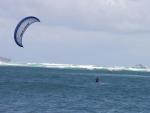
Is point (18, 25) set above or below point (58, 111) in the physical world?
above

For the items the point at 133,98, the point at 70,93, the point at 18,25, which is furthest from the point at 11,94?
the point at 18,25

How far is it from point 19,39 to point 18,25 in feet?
5.72

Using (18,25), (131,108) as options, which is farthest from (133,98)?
(18,25)

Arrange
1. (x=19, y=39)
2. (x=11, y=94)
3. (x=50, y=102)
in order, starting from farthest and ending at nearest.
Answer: (x=11, y=94) < (x=50, y=102) < (x=19, y=39)

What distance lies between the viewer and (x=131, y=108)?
216 ft

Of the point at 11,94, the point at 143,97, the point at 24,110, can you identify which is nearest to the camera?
the point at 24,110

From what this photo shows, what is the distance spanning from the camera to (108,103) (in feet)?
229

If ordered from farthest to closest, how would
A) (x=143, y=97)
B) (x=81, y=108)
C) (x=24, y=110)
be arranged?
(x=143, y=97)
(x=81, y=108)
(x=24, y=110)

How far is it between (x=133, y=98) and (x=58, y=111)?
72.4 ft

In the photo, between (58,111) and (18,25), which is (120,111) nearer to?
(58,111)

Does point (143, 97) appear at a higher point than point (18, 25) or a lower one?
lower

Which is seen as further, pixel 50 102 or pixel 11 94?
pixel 11 94

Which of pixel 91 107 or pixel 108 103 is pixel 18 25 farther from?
pixel 108 103

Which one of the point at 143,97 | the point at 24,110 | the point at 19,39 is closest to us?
the point at 19,39
